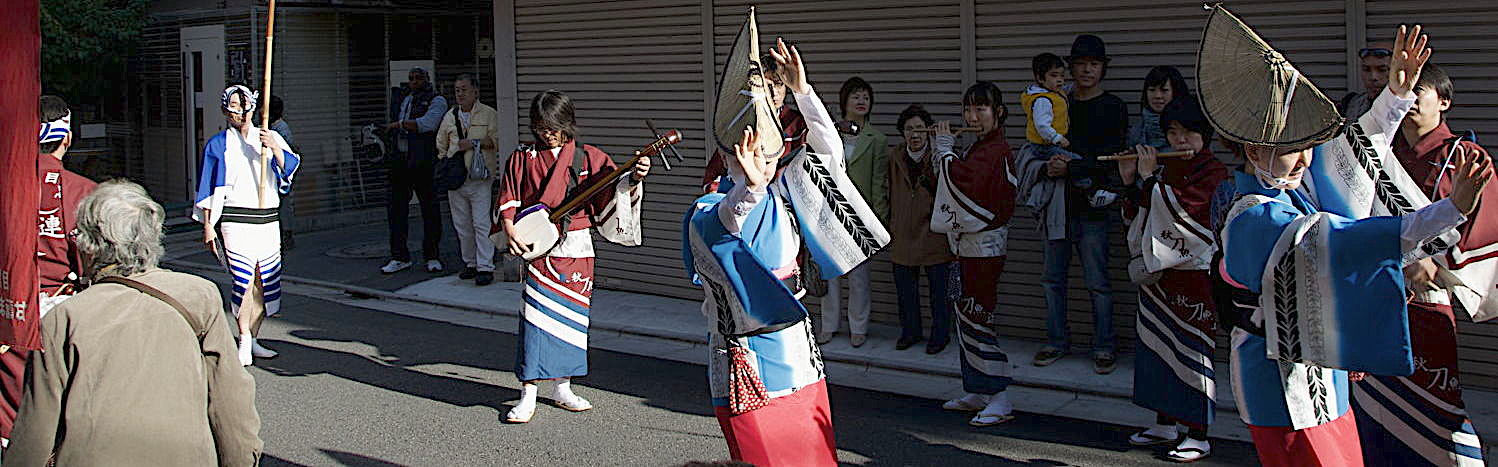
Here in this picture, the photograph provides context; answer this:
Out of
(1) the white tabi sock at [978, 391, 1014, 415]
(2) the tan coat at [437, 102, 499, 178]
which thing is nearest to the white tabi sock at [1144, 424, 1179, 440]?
(1) the white tabi sock at [978, 391, 1014, 415]

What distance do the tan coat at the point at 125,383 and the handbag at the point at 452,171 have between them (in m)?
7.70

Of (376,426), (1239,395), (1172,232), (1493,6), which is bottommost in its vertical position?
(376,426)

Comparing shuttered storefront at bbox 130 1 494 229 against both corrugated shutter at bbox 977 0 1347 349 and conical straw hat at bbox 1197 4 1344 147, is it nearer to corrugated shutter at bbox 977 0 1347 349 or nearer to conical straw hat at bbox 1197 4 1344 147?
corrugated shutter at bbox 977 0 1347 349

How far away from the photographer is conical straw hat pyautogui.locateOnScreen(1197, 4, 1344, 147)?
4.20m

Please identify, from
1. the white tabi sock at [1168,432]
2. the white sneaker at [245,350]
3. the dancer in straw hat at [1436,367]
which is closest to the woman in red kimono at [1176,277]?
the white tabi sock at [1168,432]

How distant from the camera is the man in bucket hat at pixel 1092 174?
25.9ft

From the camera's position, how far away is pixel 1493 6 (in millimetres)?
7062

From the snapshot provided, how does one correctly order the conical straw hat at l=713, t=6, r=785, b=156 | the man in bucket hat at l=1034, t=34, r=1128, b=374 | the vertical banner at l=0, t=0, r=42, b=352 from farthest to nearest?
the man in bucket hat at l=1034, t=34, r=1128, b=374, the conical straw hat at l=713, t=6, r=785, b=156, the vertical banner at l=0, t=0, r=42, b=352

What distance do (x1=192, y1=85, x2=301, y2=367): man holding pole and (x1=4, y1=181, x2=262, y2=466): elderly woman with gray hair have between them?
453 cm

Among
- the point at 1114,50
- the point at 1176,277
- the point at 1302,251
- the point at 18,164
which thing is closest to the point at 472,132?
the point at 1114,50

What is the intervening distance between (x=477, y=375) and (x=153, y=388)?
4748 millimetres

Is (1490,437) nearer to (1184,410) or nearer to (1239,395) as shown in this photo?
(1184,410)

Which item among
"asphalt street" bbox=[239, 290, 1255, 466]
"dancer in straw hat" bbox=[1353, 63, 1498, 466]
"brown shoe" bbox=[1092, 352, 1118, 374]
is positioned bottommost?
"asphalt street" bbox=[239, 290, 1255, 466]

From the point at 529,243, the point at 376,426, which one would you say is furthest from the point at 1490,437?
the point at 376,426
